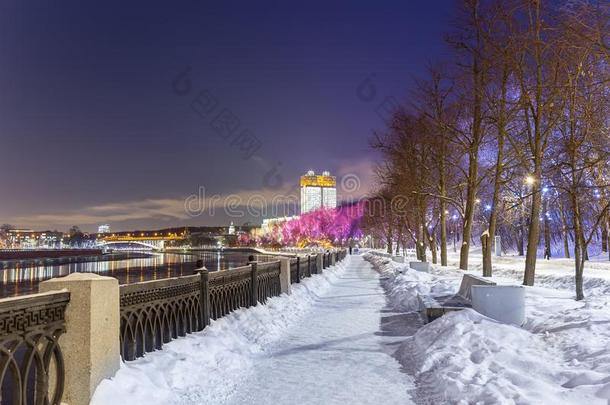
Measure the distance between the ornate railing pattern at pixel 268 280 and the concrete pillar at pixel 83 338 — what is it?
8848mm

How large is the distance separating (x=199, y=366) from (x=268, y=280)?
27.8 feet

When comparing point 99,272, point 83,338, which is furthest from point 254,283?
point 99,272

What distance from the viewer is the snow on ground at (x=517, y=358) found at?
6.14m

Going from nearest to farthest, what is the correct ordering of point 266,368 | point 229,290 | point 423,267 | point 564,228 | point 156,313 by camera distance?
point 156,313 → point 266,368 → point 229,290 → point 564,228 → point 423,267

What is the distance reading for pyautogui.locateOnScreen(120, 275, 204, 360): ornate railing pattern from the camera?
7.32 m

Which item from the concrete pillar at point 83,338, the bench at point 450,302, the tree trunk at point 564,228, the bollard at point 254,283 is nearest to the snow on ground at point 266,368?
the concrete pillar at point 83,338

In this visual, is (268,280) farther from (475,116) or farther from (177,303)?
(475,116)

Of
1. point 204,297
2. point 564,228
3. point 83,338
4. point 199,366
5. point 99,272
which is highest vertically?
point 564,228

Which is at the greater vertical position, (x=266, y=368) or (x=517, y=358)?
(x=517, y=358)

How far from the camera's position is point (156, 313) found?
324 inches

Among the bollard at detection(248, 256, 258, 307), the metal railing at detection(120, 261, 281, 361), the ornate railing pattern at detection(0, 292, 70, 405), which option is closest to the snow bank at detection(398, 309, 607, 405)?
the metal railing at detection(120, 261, 281, 361)

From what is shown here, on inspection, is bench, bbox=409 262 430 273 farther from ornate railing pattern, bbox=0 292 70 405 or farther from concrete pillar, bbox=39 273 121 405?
ornate railing pattern, bbox=0 292 70 405

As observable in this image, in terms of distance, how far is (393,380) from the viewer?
26.2 ft

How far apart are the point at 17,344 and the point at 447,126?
22725 millimetres
